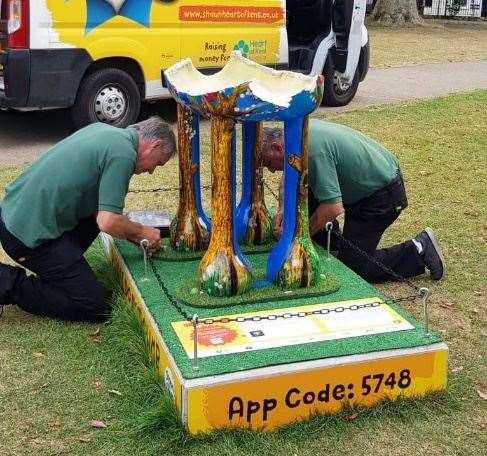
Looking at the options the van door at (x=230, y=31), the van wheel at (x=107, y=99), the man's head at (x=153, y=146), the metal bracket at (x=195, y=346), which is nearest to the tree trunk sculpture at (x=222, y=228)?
the man's head at (x=153, y=146)

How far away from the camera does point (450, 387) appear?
369 centimetres

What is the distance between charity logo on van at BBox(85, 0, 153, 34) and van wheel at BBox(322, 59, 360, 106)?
10.2 feet

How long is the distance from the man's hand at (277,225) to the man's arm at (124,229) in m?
0.72

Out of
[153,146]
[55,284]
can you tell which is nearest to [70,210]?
[55,284]

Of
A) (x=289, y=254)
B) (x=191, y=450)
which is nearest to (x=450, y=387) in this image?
(x=289, y=254)

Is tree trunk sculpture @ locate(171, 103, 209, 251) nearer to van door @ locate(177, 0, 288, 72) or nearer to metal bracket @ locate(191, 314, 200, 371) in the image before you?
metal bracket @ locate(191, 314, 200, 371)

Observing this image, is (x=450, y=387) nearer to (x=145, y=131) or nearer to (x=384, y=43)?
(x=145, y=131)

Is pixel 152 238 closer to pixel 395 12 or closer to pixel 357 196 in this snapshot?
pixel 357 196

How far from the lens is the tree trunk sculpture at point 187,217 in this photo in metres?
4.48

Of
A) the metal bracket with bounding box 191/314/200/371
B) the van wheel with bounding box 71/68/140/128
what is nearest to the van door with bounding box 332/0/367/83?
the van wheel with bounding box 71/68/140/128

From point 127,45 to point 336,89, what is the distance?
12.1ft

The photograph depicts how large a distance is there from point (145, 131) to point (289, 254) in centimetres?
101

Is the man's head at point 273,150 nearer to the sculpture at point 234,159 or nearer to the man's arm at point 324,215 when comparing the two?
the sculpture at point 234,159

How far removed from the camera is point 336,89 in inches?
428
